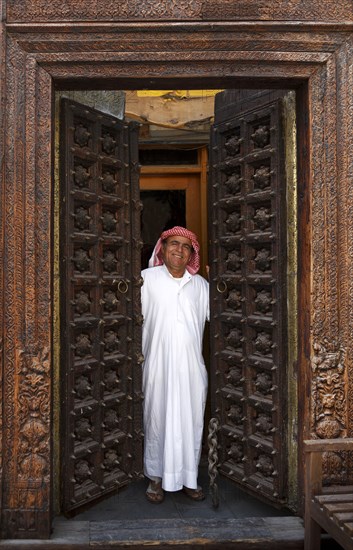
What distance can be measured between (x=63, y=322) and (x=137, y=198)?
1.08m

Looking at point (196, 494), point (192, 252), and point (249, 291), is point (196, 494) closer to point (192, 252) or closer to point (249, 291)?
point (249, 291)

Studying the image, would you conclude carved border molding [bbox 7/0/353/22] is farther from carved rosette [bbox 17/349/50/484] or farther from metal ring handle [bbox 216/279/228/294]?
carved rosette [bbox 17/349/50/484]

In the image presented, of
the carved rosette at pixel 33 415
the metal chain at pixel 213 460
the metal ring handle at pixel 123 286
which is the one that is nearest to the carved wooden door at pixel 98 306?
the metal ring handle at pixel 123 286

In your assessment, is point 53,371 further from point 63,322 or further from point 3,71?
point 3,71

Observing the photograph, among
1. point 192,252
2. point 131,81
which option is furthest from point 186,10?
point 192,252

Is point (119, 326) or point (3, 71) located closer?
point (3, 71)

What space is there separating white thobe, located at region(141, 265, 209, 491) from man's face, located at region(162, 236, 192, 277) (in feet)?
0.23

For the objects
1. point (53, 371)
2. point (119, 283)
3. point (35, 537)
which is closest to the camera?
point (35, 537)

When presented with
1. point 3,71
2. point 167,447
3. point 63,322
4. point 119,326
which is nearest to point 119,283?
point 119,326

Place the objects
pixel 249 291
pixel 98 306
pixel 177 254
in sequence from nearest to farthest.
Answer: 1. pixel 98 306
2. pixel 249 291
3. pixel 177 254

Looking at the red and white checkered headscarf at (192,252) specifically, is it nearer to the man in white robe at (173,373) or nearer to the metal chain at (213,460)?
the man in white robe at (173,373)

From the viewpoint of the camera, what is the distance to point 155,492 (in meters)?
3.93

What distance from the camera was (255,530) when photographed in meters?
3.26

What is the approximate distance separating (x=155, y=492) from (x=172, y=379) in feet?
2.61
